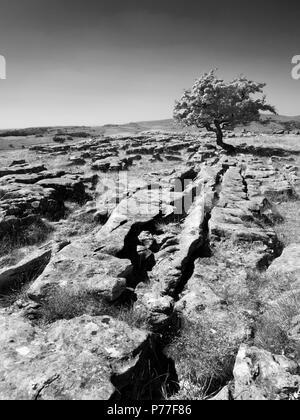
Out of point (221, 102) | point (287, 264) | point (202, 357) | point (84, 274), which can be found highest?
point (221, 102)

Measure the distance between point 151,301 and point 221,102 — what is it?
34.9 metres

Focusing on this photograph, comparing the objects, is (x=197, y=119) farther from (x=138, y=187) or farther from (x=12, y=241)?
(x=12, y=241)

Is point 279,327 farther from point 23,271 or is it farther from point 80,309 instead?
point 23,271

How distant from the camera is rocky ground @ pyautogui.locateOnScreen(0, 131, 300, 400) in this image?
14.6ft

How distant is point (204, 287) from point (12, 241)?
7848mm

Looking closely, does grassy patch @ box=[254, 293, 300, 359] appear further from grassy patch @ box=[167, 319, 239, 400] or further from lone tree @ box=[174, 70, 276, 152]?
lone tree @ box=[174, 70, 276, 152]

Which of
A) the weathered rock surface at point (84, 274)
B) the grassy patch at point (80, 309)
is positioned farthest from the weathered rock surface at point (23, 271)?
the grassy patch at point (80, 309)

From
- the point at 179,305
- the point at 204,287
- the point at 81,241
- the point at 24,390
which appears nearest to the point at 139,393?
the point at 24,390

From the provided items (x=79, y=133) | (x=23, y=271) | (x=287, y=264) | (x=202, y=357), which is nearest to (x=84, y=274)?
(x=23, y=271)

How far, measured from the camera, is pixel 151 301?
6.75 metres

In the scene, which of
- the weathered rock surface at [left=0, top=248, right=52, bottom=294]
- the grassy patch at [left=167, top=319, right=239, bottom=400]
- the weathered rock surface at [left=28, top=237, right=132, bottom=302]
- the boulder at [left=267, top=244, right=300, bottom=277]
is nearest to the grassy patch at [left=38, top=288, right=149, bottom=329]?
the weathered rock surface at [left=28, top=237, right=132, bottom=302]

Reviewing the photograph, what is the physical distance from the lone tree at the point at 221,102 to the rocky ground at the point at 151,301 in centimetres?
2614

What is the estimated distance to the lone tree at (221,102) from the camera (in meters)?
36.4

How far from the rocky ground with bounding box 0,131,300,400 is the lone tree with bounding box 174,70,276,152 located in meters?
26.1
